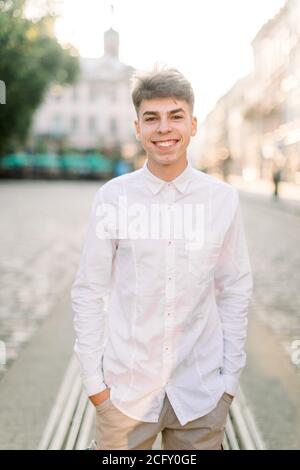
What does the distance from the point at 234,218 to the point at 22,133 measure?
1711 inches

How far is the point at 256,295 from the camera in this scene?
799cm

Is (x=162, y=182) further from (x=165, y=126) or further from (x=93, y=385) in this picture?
(x=93, y=385)

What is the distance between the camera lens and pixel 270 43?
5203cm

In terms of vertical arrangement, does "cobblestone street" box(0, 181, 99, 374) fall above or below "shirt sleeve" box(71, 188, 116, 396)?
below

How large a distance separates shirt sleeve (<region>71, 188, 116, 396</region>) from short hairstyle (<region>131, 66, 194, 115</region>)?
36cm

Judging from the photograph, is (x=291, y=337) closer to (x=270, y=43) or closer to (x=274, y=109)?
(x=274, y=109)

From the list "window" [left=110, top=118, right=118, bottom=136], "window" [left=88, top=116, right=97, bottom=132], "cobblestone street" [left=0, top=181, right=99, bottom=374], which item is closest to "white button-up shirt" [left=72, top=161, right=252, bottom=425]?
"cobblestone street" [left=0, top=181, right=99, bottom=374]

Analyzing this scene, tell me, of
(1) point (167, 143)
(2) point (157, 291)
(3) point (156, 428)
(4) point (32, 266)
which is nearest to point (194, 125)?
(1) point (167, 143)

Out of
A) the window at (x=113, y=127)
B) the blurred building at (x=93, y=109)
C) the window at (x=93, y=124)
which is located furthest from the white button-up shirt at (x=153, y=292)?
the window at (x=93, y=124)

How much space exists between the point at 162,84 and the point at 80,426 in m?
2.39

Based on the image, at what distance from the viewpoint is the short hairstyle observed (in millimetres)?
1997

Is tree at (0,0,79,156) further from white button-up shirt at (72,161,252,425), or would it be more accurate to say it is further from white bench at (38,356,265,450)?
white button-up shirt at (72,161,252,425)

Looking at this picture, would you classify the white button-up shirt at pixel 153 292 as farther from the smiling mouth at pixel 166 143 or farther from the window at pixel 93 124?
the window at pixel 93 124

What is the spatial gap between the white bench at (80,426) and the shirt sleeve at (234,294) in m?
1.31
